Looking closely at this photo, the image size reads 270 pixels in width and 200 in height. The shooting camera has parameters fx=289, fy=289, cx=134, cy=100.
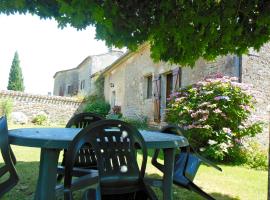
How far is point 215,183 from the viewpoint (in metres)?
4.35

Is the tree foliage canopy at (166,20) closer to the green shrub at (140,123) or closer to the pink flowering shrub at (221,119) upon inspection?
the pink flowering shrub at (221,119)

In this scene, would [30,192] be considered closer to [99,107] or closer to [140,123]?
[140,123]

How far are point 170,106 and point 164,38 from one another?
15.4ft

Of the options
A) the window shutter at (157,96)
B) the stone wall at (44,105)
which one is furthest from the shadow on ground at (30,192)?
the stone wall at (44,105)

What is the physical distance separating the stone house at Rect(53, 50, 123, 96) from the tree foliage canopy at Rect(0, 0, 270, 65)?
16598 mm

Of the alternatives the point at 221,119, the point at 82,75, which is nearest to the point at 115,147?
the point at 221,119

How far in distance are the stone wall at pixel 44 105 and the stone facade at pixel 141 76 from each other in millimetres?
2372

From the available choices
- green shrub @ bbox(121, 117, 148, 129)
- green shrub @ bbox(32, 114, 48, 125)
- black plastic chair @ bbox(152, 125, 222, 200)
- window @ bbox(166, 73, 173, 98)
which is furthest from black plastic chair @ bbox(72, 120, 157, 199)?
green shrub @ bbox(32, 114, 48, 125)

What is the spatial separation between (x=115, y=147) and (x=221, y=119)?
5.07m

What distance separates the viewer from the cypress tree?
28.2 m

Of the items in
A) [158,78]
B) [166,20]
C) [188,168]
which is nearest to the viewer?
[188,168]

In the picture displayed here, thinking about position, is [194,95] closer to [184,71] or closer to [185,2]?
[184,71]

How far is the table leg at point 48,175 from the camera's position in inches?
73.8

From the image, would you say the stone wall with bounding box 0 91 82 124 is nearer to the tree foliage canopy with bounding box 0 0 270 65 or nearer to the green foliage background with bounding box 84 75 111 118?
the green foliage background with bounding box 84 75 111 118
